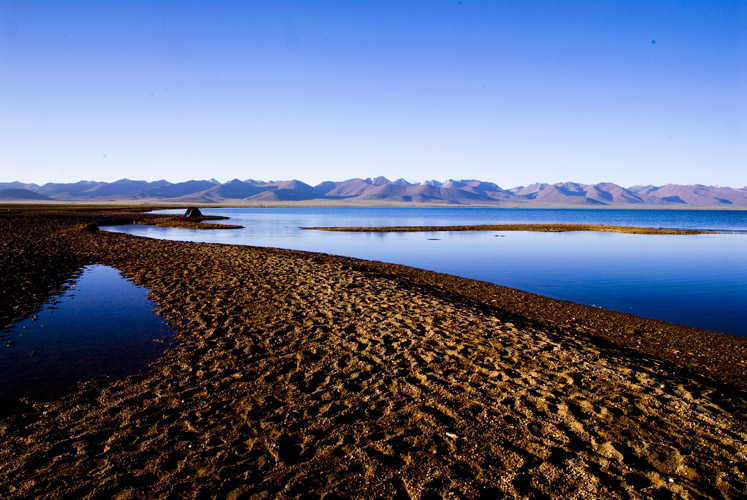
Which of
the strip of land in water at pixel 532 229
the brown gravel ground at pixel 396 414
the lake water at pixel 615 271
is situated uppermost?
the brown gravel ground at pixel 396 414

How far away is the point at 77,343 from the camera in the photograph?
9742mm

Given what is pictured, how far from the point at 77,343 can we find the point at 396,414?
8207mm

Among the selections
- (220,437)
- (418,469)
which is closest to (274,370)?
(220,437)

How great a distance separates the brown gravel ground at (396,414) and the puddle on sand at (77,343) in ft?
1.81

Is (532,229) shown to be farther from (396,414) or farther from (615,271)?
(396,414)

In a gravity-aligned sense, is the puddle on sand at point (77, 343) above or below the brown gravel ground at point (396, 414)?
below

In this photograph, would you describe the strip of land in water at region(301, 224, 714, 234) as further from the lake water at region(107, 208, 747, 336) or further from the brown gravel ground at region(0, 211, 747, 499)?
the brown gravel ground at region(0, 211, 747, 499)

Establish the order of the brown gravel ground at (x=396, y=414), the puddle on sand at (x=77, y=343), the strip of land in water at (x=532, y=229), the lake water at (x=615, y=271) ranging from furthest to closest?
the strip of land in water at (x=532, y=229) → the lake water at (x=615, y=271) → the puddle on sand at (x=77, y=343) → the brown gravel ground at (x=396, y=414)

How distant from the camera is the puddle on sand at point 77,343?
7.65m

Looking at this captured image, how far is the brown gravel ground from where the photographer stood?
480cm

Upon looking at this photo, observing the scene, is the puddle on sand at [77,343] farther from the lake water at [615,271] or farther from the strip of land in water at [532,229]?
the strip of land in water at [532,229]

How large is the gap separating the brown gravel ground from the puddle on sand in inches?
21.7

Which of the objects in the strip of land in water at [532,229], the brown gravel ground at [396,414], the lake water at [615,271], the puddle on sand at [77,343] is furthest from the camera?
the strip of land in water at [532,229]

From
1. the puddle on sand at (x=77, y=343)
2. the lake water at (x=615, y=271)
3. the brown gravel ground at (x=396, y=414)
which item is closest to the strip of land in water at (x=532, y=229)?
the lake water at (x=615, y=271)
